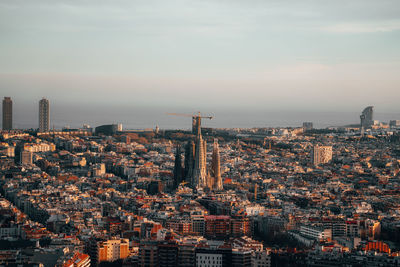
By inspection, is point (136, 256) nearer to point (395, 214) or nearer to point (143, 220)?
point (143, 220)

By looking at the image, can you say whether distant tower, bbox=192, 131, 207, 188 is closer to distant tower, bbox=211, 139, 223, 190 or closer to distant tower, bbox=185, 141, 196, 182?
distant tower, bbox=185, 141, 196, 182

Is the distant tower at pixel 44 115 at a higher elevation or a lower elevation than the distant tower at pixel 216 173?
higher

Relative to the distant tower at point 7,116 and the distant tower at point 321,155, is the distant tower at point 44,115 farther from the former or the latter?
the distant tower at point 321,155

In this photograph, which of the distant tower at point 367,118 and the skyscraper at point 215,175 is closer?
the skyscraper at point 215,175

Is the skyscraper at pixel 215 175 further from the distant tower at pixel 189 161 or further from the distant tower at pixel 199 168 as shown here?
the distant tower at pixel 189 161

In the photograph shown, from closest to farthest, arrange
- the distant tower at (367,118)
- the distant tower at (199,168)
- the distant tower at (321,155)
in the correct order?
the distant tower at (199,168) → the distant tower at (321,155) → the distant tower at (367,118)

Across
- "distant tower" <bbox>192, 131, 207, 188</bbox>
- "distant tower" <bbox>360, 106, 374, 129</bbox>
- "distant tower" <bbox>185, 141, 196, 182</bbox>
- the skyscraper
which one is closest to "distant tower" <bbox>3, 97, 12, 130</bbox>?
"distant tower" <bbox>185, 141, 196, 182</bbox>

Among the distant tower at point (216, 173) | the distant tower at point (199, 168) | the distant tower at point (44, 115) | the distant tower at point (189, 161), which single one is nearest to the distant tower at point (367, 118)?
the distant tower at point (44, 115)

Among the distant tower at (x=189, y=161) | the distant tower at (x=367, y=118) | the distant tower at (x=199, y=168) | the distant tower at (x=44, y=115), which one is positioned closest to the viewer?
the distant tower at (x=199, y=168)
